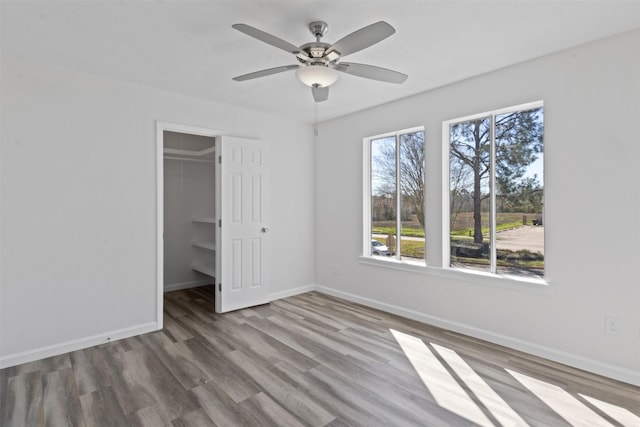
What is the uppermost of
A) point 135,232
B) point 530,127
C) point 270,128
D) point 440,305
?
point 270,128

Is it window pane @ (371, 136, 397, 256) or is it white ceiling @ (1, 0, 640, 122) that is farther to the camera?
window pane @ (371, 136, 397, 256)

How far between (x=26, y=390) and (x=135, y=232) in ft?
4.88

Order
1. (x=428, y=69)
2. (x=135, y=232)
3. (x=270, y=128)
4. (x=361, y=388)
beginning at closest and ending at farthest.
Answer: (x=361, y=388), (x=428, y=69), (x=135, y=232), (x=270, y=128)

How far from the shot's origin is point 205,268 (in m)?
4.91

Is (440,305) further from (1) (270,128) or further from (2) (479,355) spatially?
(1) (270,128)

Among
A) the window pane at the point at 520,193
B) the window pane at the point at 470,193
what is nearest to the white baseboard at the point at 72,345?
the window pane at the point at 470,193

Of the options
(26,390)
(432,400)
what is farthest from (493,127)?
(26,390)

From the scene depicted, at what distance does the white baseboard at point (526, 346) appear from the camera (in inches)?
93.1

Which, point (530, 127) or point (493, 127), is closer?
point (530, 127)

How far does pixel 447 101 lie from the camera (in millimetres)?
3357

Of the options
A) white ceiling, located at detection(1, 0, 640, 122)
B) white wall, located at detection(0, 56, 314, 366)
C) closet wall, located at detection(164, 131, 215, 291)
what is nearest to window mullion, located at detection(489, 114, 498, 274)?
white ceiling, located at detection(1, 0, 640, 122)

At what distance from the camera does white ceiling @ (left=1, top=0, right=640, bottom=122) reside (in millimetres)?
2018

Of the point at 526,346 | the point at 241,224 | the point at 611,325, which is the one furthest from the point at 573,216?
the point at 241,224

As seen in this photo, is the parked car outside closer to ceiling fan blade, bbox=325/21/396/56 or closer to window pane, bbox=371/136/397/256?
window pane, bbox=371/136/397/256
